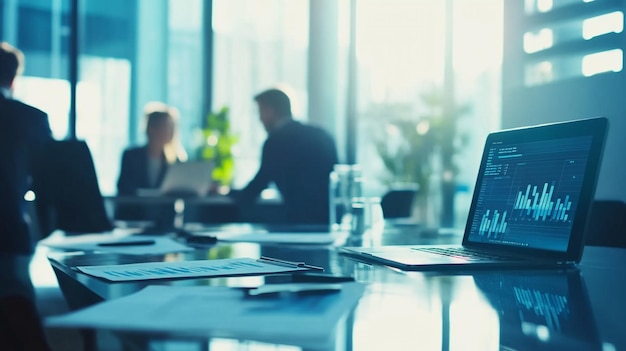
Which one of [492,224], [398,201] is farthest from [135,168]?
[492,224]

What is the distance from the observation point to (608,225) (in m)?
1.94

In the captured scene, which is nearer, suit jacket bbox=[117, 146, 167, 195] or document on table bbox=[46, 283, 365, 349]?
document on table bbox=[46, 283, 365, 349]

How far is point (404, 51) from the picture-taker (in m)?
7.05

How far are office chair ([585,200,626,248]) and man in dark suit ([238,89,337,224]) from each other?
212cm

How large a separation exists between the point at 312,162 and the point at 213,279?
312cm

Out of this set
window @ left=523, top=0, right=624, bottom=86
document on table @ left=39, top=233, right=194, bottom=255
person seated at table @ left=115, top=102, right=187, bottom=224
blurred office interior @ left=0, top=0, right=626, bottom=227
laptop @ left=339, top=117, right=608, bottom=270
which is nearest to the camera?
laptop @ left=339, top=117, right=608, bottom=270

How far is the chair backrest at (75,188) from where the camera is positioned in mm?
2279

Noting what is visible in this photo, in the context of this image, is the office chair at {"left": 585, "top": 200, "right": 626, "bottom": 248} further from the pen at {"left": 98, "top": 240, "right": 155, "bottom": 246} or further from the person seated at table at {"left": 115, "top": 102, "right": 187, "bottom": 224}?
the person seated at table at {"left": 115, "top": 102, "right": 187, "bottom": 224}

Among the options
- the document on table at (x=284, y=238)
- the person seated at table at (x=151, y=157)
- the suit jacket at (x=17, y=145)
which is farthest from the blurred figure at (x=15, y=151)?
the person seated at table at (x=151, y=157)

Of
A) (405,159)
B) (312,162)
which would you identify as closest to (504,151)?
(312,162)

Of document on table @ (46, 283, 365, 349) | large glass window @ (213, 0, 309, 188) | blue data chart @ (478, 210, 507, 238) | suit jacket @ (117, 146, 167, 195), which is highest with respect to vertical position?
large glass window @ (213, 0, 309, 188)

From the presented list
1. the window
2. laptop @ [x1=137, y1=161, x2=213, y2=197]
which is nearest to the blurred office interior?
laptop @ [x1=137, y1=161, x2=213, y2=197]

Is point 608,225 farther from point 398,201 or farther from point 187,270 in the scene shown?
point 398,201

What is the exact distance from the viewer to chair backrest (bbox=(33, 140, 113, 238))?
7.48ft
